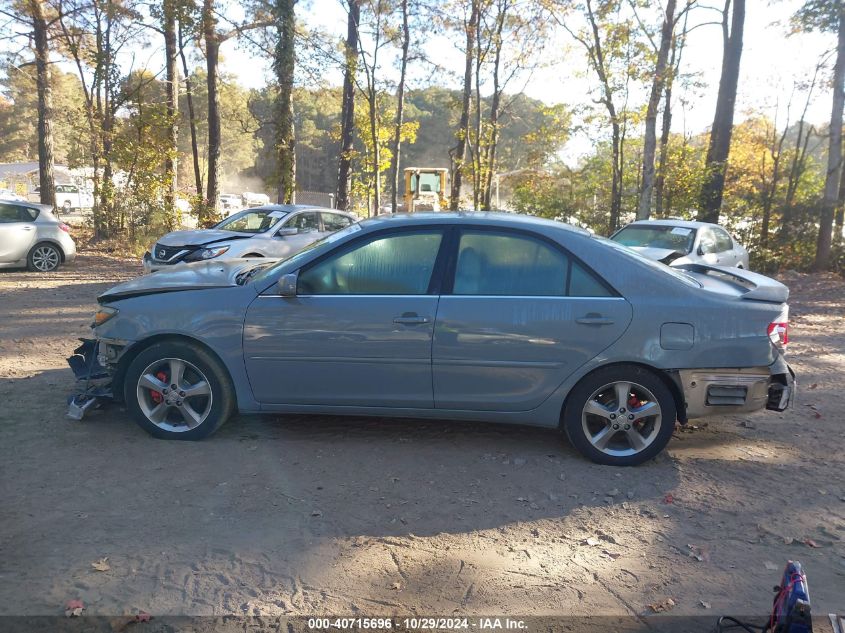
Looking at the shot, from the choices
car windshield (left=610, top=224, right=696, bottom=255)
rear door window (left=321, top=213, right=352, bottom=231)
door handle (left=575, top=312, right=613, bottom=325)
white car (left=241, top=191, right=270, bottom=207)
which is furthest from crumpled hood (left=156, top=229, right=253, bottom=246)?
white car (left=241, top=191, right=270, bottom=207)

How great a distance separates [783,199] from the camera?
67.0ft

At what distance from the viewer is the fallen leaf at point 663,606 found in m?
3.08

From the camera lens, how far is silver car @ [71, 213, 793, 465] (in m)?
4.48

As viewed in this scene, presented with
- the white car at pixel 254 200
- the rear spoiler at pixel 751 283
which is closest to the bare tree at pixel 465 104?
the rear spoiler at pixel 751 283

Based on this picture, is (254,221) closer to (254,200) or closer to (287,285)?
(287,285)

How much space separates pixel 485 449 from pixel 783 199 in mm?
19204

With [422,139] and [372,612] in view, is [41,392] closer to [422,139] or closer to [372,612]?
[372,612]

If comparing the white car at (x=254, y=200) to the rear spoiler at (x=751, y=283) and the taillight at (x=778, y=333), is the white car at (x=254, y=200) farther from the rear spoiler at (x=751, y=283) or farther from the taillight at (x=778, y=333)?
the taillight at (x=778, y=333)

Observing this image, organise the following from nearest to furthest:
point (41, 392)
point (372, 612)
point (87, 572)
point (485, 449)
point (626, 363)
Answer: point (372, 612)
point (87, 572)
point (626, 363)
point (485, 449)
point (41, 392)

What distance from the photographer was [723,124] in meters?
19.3

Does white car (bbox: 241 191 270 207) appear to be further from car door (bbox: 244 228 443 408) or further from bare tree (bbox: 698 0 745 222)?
car door (bbox: 244 228 443 408)

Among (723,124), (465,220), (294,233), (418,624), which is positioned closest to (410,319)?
(465,220)

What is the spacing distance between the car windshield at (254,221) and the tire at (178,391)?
720 centimetres

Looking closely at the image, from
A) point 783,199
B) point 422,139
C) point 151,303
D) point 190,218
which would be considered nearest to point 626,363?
point 151,303
